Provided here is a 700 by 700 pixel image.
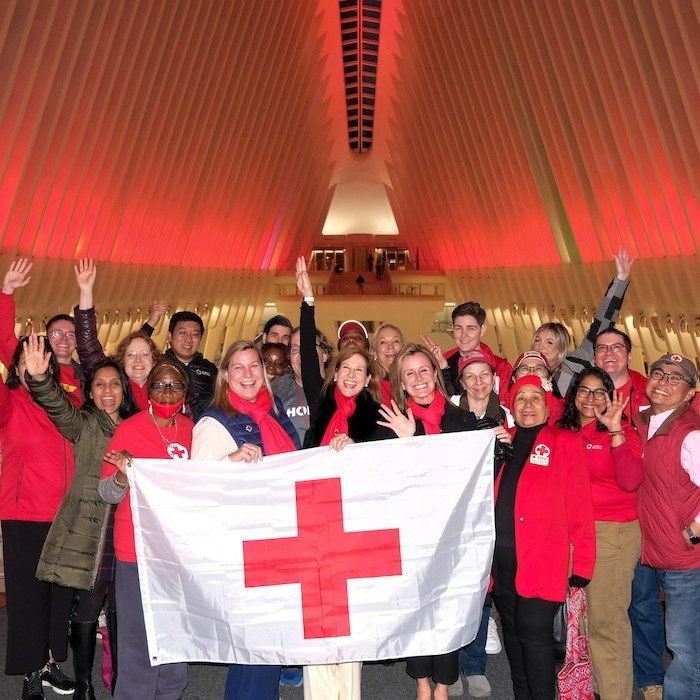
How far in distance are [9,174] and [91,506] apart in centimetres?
845

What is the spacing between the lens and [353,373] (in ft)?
14.0

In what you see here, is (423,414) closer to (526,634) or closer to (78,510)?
(526,634)

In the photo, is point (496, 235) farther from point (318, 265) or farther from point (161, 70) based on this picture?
point (318, 265)

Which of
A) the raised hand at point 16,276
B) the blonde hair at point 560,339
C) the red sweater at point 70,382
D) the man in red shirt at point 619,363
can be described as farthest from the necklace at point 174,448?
the blonde hair at point 560,339

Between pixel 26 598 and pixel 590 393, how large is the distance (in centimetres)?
322

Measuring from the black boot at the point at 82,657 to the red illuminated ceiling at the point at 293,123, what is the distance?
7939 millimetres

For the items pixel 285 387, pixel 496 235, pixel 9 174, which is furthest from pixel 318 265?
pixel 285 387

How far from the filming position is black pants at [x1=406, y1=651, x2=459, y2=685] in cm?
409

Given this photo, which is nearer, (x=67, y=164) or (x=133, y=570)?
(x=133, y=570)

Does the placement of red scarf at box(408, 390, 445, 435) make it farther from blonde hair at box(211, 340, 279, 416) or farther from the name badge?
blonde hair at box(211, 340, 279, 416)

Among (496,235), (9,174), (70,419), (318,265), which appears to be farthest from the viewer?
(318,265)

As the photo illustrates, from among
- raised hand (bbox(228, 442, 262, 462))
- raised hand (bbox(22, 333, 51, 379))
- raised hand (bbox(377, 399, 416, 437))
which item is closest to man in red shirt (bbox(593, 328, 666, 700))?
raised hand (bbox(377, 399, 416, 437))

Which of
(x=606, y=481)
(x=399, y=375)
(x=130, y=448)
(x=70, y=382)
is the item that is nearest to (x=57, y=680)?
(x=130, y=448)

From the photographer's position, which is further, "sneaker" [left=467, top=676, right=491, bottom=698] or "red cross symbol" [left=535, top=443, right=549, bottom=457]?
"sneaker" [left=467, top=676, right=491, bottom=698]
